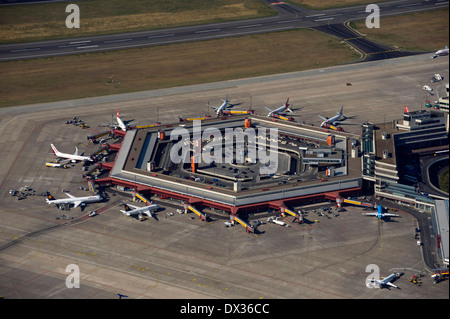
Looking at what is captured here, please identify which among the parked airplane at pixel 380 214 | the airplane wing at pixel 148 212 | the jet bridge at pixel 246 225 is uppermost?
the airplane wing at pixel 148 212

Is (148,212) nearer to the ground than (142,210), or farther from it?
nearer to the ground

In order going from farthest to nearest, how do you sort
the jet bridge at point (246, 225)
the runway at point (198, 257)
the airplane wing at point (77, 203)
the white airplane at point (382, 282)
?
the airplane wing at point (77, 203), the jet bridge at point (246, 225), the runway at point (198, 257), the white airplane at point (382, 282)

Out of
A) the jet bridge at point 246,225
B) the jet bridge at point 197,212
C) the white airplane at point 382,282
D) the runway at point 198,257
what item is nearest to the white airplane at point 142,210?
the runway at point 198,257

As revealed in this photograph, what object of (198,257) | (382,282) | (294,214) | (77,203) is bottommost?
(382,282)

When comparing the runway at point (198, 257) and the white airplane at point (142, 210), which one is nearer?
the runway at point (198, 257)

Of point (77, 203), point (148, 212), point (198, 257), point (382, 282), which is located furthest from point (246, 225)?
point (77, 203)

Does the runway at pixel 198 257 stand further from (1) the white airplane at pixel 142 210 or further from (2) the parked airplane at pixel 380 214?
(1) the white airplane at pixel 142 210

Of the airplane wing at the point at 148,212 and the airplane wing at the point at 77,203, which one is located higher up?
the airplane wing at the point at 77,203

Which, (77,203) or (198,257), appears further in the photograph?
(77,203)

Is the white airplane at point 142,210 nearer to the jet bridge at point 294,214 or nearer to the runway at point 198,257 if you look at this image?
the runway at point 198,257

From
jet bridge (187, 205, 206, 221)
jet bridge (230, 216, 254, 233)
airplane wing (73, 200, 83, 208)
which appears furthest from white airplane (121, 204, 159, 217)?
jet bridge (230, 216, 254, 233)

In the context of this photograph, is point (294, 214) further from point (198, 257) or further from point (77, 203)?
point (77, 203)

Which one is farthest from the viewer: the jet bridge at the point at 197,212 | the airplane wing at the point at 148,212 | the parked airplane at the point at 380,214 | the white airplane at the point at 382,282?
the airplane wing at the point at 148,212

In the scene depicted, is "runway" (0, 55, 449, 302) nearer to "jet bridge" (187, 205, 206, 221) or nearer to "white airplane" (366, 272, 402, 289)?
"white airplane" (366, 272, 402, 289)
